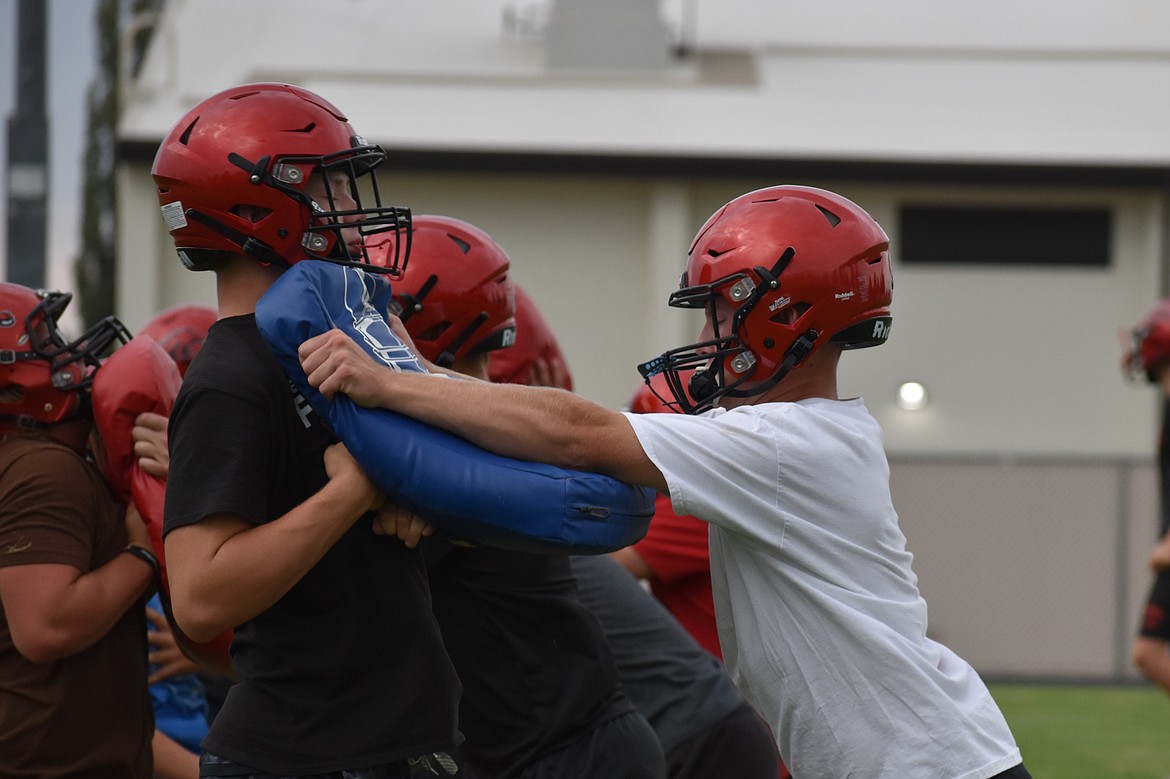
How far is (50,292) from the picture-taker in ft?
13.6

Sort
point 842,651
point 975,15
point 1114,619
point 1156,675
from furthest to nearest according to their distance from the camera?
point 975,15, point 1114,619, point 1156,675, point 842,651

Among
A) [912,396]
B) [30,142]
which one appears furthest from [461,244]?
[912,396]

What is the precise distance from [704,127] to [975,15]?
5923 mm

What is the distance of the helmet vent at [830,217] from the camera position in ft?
11.4

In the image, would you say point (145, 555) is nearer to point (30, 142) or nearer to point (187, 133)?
point (187, 133)

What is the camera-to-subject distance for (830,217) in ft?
11.4

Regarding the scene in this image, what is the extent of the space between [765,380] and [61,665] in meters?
1.91

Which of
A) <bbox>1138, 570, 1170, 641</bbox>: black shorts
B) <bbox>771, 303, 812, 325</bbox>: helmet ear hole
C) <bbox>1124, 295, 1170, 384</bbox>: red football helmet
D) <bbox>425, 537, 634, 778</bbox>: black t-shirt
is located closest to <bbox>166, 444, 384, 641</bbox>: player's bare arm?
<bbox>425, 537, 634, 778</bbox>: black t-shirt

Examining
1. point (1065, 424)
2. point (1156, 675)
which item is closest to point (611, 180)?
point (1065, 424)

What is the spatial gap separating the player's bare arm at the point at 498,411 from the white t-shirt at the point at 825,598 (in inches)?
2.7

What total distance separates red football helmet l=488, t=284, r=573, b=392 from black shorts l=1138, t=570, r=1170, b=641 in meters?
4.26

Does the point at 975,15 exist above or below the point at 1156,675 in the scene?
above

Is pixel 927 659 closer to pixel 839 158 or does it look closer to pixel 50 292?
pixel 50 292

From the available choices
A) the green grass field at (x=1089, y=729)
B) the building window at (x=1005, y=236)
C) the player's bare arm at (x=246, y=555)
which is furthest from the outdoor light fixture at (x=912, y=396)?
the player's bare arm at (x=246, y=555)
